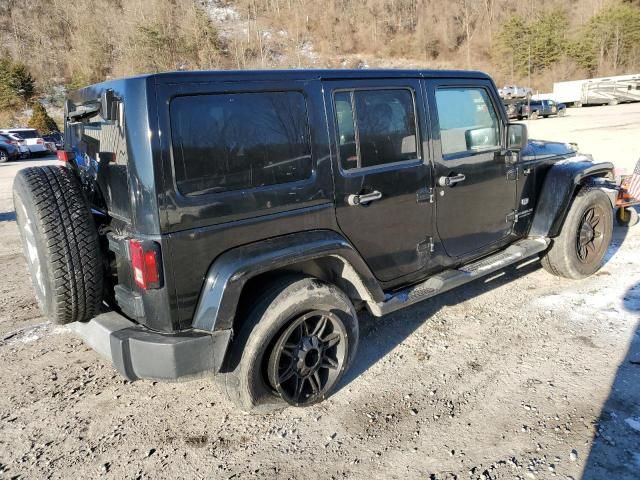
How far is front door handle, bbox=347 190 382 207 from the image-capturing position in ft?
10.3

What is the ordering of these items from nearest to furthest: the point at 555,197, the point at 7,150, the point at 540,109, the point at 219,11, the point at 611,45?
the point at 555,197
the point at 7,150
the point at 540,109
the point at 611,45
the point at 219,11

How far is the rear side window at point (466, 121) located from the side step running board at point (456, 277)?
94cm

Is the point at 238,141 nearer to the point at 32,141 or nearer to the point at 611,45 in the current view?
the point at 32,141

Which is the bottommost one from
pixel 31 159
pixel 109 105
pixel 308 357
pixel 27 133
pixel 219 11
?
pixel 308 357

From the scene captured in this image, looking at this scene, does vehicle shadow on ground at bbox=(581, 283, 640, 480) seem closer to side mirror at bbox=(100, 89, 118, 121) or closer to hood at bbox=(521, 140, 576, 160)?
hood at bbox=(521, 140, 576, 160)

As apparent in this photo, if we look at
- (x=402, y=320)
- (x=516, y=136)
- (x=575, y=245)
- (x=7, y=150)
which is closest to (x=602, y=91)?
(x=7, y=150)

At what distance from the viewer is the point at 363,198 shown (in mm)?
3186

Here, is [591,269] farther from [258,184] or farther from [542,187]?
[258,184]

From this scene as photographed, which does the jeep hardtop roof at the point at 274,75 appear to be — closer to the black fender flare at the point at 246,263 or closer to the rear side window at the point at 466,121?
the rear side window at the point at 466,121

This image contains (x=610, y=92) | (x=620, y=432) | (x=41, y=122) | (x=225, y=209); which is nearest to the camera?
(x=225, y=209)

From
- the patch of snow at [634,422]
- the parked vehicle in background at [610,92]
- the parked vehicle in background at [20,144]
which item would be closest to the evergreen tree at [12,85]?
the parked vehicle in background at [20,144]

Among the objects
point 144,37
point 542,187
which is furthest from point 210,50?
point 542,187

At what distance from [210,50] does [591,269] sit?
64.8m

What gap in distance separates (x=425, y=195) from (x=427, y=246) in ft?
1.30
